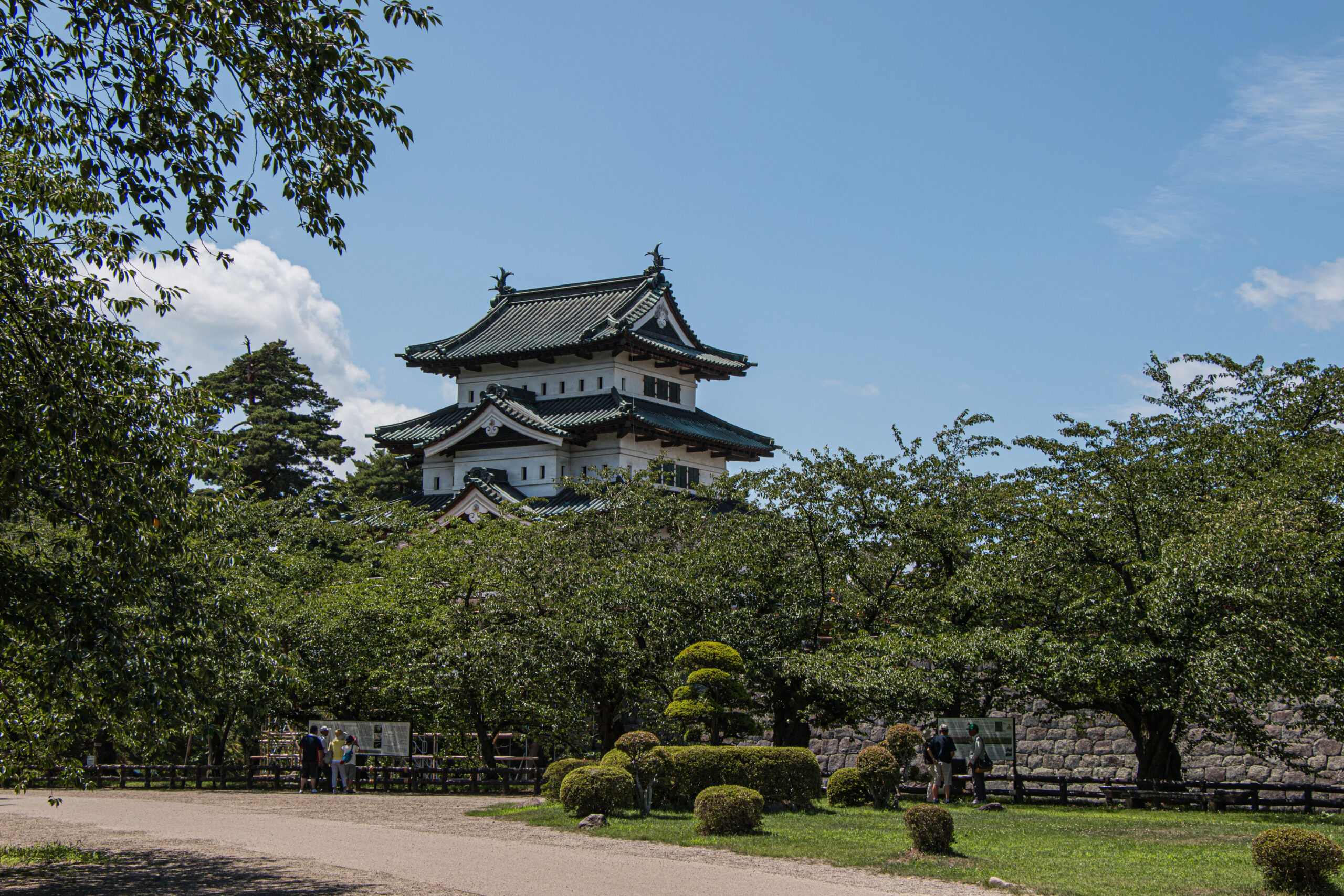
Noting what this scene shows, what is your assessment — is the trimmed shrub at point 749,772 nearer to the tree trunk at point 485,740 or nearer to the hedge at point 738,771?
the hedge at point 738,771

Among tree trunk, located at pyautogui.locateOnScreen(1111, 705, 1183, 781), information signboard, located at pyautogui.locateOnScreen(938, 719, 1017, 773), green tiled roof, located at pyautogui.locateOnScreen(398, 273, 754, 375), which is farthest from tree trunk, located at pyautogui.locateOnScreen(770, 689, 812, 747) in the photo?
green tiled roof, located at pyautogui.locateOnScreen(398, 273, 754, 375)

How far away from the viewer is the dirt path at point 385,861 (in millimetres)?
10289

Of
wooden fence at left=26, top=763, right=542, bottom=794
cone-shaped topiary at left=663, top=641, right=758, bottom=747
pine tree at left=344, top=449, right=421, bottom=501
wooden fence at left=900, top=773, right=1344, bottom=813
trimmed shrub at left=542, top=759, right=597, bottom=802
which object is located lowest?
wooden fence at left=26, top=763, right=542, bottom=794

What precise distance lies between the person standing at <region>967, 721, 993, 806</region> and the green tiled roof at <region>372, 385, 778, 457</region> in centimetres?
2142

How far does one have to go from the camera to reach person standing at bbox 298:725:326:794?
74.2 ft

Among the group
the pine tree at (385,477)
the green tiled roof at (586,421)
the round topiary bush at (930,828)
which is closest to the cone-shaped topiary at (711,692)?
the round topiary bush at (930,828)

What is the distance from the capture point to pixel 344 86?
9188 mm

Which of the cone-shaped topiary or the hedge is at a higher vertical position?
the cone-shaped topiary

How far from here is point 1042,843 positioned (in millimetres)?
13414

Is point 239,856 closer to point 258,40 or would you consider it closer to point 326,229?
point 326,229

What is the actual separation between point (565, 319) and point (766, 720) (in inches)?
877

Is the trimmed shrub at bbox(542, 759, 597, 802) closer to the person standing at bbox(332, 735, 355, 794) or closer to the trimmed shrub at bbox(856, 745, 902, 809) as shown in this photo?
the trimmed shrub at bbox(856, 745, 902, 809)

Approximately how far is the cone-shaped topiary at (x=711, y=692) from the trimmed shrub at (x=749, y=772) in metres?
→ 1.06

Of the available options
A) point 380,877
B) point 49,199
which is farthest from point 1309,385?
point 49,199
